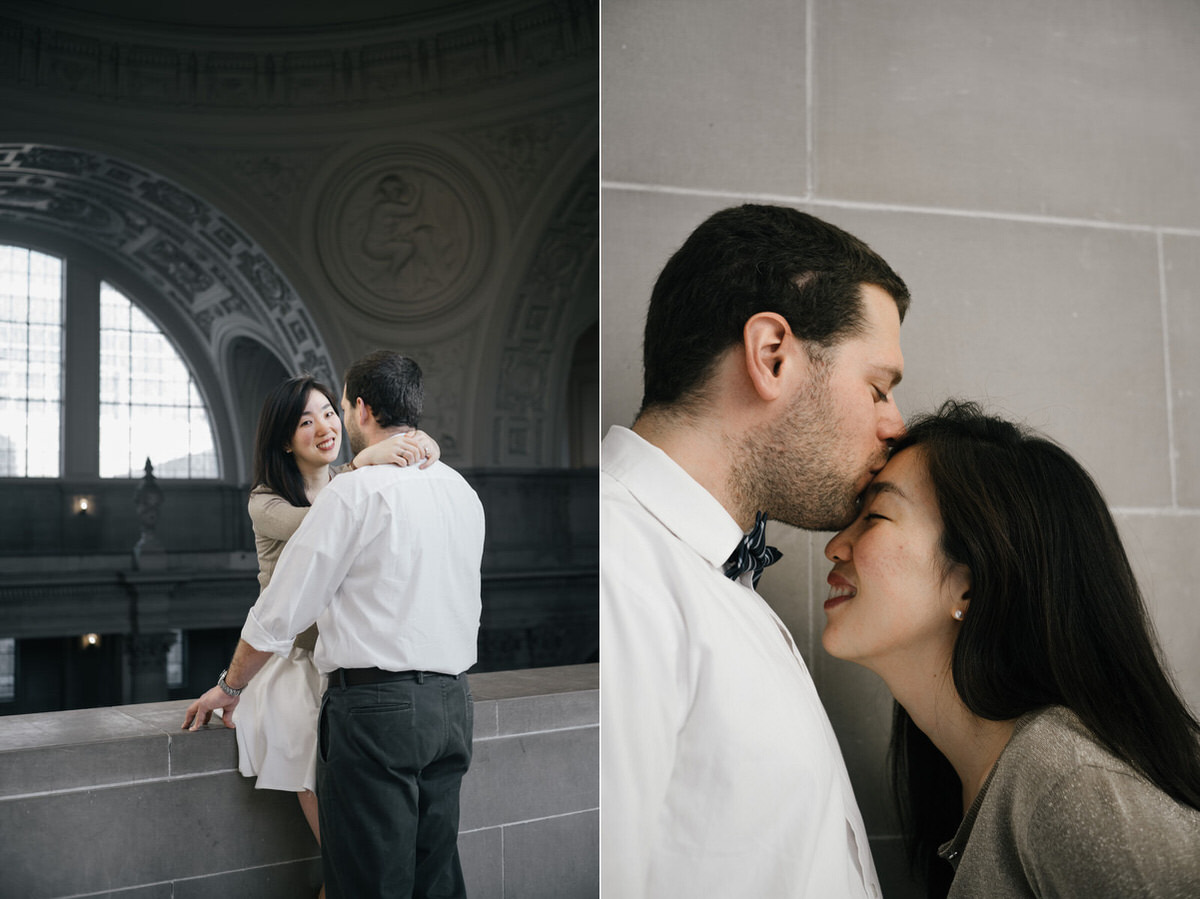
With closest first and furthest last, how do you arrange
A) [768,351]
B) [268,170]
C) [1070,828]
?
[268,170] → [1070,828] → [768,351]

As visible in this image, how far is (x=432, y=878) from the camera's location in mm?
1027

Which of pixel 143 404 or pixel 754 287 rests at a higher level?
pixel 754 287

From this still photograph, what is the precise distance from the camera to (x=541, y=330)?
3.86 ft

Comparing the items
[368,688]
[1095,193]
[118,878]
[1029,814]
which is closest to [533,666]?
[368,688]

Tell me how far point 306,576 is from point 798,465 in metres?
0.66

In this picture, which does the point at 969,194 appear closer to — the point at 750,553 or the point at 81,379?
the point at 750,553

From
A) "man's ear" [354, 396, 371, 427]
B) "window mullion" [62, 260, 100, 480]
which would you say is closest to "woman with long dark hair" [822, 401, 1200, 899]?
"man's ear" [354, 396, 371, 427]

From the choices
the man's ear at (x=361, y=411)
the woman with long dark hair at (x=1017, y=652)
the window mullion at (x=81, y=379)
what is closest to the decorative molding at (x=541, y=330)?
the man's ear at (x=361, y=411)

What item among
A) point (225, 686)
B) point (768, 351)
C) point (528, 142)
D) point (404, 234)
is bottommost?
point (225, 686)

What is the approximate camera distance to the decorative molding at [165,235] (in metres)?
0.84

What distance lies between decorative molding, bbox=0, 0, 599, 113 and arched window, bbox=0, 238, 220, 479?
0.59 feet

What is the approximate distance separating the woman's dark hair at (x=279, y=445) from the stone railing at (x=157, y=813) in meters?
0.21

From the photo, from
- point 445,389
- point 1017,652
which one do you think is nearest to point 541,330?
point 445,389

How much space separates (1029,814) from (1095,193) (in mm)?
1086
